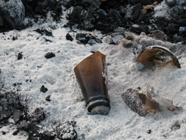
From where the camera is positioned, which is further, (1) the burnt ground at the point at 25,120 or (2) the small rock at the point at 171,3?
(2) the small rock at the point at 171,3

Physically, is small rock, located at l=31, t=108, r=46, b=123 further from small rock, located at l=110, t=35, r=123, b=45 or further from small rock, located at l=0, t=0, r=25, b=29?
small rock, located at l=0, t=0, r=25, b=29

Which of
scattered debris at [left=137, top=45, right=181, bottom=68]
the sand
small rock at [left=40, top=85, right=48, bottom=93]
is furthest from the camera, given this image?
scattered debris at [left=137, top=45, right=181, bottom=68]

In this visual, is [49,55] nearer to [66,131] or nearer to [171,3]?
[66,131]

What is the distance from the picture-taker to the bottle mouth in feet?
6.68

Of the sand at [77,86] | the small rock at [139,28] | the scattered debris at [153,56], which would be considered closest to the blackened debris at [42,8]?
the sand at [77,86]

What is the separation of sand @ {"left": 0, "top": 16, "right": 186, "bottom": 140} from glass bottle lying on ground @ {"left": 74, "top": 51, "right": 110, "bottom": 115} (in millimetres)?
126

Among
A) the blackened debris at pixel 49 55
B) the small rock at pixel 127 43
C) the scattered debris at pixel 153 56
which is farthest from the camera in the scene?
the small rock at pixel 127 43

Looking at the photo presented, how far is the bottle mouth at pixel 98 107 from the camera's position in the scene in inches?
80.2

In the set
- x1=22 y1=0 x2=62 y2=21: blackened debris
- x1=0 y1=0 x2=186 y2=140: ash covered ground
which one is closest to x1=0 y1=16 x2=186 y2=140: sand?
x1=0 y1=0 x2=186 y2=140: ash covered ground

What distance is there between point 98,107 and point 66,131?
0.46 metres

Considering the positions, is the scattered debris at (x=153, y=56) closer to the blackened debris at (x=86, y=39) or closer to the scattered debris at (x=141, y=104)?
the scattered debris at (x=141, y=104)

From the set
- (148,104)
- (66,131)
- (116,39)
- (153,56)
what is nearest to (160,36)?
(116,39)

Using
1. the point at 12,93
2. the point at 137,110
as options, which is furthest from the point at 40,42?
the point at 137,110

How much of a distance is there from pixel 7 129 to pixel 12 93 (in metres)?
0.55
